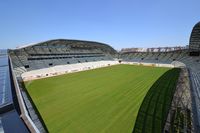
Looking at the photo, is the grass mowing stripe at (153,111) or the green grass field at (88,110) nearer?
the grass mowing stripe at (153,111)

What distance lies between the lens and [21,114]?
771 centimetres

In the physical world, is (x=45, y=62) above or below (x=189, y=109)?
above

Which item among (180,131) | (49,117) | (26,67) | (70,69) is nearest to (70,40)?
(70,69)

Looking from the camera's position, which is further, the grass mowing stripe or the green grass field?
the green grass field

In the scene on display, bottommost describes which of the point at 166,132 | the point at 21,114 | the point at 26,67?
the point at 166,132

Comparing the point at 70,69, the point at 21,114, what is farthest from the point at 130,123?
the point at 70,69

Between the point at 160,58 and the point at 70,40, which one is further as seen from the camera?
the point at 160,58

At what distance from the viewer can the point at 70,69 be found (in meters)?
35.0

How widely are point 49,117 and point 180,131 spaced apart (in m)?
9.84

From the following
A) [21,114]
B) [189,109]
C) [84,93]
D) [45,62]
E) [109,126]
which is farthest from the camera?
[45,62]

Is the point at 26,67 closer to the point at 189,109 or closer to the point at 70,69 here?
the point at 70,69

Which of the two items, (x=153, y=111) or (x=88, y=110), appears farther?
(x=88, y=110)

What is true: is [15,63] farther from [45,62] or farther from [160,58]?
[160,58]

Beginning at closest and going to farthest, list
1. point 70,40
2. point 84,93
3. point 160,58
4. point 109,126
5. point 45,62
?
point 109,126, point 84,93, point 45,62, point 70,40, point 160,58
